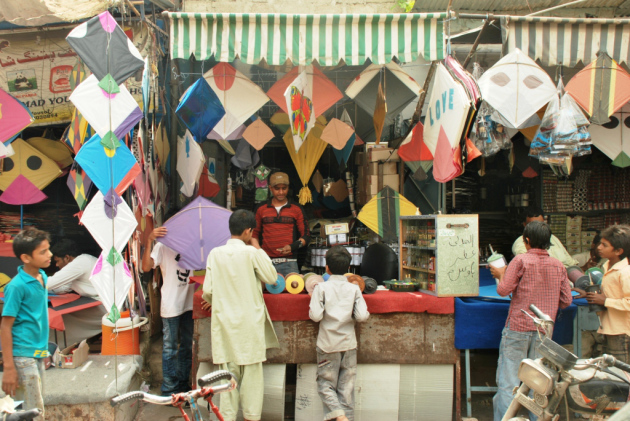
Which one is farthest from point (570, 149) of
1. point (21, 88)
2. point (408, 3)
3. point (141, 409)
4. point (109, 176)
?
point (21, 88)

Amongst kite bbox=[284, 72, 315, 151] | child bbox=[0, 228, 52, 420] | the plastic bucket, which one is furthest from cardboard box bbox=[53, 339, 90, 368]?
kite bbox=[284, 72, 315, 151]

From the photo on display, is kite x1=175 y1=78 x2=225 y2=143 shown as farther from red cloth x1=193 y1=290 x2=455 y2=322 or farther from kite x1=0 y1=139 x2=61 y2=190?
kite x1=0 y1=139 x2=61 y2=190

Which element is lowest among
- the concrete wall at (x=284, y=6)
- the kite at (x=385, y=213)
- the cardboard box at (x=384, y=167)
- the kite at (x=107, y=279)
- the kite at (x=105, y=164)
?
the kite at (x=107, y=279)

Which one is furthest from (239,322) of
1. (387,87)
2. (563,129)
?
(563,129)

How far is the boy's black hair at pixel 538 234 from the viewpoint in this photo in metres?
3.91

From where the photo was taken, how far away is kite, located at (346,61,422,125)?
5.30m

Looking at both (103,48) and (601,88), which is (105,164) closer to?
(103,48)

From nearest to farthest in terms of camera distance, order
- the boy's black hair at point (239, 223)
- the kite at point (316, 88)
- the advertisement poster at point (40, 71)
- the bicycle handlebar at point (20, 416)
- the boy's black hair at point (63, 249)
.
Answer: the bicycle handlebar at point (20, 416), the boy's black hair at point (239, 223), the kite at point (316, 88), the boy's black hair at point (63, 249), the advertisement poster at point (40, 71)

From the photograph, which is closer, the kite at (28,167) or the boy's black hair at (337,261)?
the boy's black hair at (337,261)

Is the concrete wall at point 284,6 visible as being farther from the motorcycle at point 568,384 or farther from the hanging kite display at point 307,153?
the motorcycle at point 568,384

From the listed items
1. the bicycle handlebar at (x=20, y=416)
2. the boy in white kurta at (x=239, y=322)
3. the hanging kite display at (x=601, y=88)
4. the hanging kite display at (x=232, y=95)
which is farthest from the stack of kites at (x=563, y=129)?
the bicycle handlebar at (x=20, y=416)

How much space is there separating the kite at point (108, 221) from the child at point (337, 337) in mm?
1808

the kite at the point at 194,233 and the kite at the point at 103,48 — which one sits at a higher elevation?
the kite at the point at 103,48

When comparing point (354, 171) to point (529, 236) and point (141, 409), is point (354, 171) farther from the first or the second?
point (141, 409)
